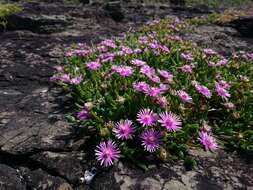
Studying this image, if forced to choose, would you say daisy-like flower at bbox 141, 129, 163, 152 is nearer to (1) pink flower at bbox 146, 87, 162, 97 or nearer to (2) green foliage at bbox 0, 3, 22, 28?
(1) pink flower at bbox 146, 87, 162, 97

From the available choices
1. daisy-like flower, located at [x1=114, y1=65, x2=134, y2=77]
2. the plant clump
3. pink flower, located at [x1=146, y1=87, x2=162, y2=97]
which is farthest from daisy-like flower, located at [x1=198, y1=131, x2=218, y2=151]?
daisy-like flower, located at [x1=114, y1=65, x2=134, y2=77]

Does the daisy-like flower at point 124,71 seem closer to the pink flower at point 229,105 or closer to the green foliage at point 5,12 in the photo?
the pink flower at point 229,105

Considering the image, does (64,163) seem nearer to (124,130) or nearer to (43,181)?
(43,181)

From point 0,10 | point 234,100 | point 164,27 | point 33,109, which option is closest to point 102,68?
point 33,109

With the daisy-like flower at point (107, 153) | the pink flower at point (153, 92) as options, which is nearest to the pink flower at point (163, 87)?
the pink flower at point (153, 92)

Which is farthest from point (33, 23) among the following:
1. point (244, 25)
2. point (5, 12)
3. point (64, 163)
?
point (64, 163)

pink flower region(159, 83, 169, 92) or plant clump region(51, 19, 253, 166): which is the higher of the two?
pink flower region(159, 83, 169, 92)
